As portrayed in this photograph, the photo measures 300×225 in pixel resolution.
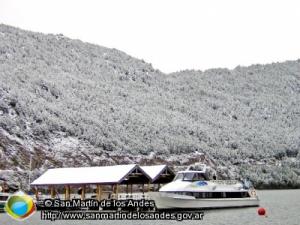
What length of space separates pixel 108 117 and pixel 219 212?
230 ft

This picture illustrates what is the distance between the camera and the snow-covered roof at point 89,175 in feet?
168

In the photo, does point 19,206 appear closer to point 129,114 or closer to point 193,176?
point 193,176

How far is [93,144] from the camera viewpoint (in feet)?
332

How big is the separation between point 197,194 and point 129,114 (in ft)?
247

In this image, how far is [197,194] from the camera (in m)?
53.5

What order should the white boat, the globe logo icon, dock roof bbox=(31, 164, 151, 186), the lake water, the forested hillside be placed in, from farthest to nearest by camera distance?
the forested hillside < the white boat < dock roof bbox=(31, 164, 151, 186) < the lake water < the globe logo icon

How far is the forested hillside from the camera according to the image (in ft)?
314

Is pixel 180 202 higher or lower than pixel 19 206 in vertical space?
lower

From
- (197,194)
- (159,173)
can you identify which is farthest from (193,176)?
(159,173)

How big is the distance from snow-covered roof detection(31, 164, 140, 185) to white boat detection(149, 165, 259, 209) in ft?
14.3

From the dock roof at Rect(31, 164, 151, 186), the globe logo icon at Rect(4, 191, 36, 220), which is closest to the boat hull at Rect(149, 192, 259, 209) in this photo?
the dock roof at Rect(31, 164, 151, 186)

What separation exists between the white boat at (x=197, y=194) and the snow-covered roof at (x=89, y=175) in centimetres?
435

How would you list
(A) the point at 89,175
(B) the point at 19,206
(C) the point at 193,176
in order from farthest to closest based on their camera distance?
(C) the point at 193,176 < (A) the point at 89,175 < (B) the point at 19,206

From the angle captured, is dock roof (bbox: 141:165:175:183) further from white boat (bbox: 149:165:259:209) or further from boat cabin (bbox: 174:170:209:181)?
boat cabin (bbox: 174:170:209:181)
